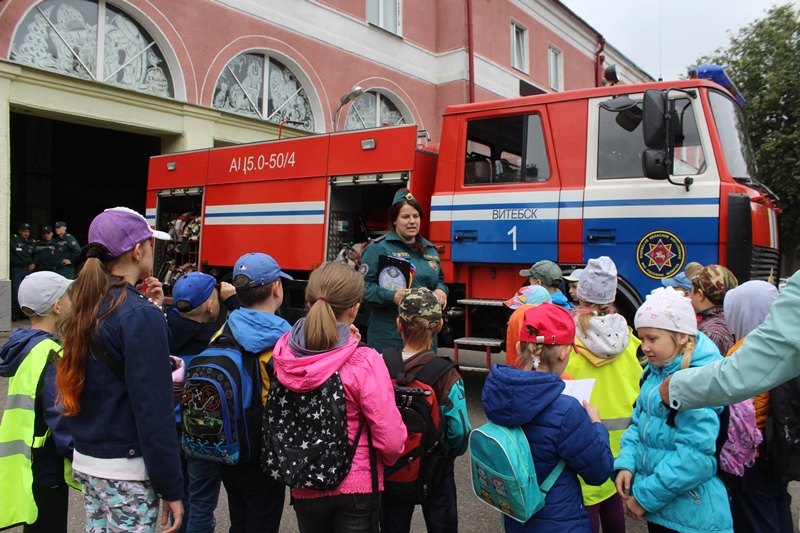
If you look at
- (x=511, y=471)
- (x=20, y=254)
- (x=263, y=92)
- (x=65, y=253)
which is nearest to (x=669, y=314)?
(x=511, y=471)

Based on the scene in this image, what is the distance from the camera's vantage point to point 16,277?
1073 cm

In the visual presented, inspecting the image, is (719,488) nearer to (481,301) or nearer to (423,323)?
(423,323)

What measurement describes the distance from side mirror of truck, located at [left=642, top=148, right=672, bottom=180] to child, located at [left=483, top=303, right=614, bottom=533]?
2883 mm

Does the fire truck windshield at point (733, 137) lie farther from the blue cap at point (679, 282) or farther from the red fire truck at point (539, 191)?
the blue cap at point (679, 282)

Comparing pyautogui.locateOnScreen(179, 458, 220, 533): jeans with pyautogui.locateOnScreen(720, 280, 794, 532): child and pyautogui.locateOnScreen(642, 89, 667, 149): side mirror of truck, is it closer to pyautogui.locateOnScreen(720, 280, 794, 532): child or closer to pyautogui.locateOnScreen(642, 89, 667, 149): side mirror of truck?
pyautogui.locateOnScreen(720, 280, 794, 532): child

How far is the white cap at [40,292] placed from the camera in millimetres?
2545

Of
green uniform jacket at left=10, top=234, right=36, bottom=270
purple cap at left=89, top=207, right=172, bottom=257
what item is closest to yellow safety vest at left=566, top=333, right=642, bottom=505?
purple cap at left=89, top=207, right=172, bottom=257

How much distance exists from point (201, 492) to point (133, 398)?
1008mm

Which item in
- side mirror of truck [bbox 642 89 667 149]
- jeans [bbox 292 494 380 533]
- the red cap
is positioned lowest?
jeans [bbox 292 494 380 533]

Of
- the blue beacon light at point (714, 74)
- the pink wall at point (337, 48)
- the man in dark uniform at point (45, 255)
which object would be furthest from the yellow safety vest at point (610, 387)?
the man in dark uniform at point (45, 255)

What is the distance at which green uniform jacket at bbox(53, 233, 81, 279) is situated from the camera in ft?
38.3

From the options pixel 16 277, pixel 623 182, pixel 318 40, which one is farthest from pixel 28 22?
pixel 623 182

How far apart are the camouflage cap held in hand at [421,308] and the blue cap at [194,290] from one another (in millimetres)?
1212

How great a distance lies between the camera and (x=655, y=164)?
4566mm
